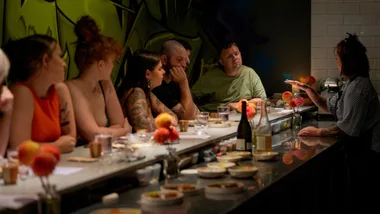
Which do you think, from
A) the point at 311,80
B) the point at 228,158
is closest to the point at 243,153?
the point at 228,158

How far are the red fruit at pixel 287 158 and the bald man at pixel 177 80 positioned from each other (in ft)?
5.41

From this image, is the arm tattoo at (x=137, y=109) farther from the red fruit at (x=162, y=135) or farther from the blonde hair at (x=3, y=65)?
the blonde hair at (x=3, y=65)

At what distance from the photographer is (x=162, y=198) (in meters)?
2.89

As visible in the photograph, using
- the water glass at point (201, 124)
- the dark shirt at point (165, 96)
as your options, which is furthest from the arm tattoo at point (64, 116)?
the dark shirt at point (165, 96)

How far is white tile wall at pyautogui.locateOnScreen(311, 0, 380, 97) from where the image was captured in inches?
325

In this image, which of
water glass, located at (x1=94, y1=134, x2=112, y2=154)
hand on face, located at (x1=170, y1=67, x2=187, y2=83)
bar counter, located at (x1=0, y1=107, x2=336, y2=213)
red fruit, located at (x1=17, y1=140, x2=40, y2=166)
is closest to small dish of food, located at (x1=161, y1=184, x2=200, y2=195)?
bar counter, located at (x1=0, y1=107, x2=336, y2=213)

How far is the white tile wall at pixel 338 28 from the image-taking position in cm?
826

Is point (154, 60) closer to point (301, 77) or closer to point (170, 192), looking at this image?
point (170, 192)

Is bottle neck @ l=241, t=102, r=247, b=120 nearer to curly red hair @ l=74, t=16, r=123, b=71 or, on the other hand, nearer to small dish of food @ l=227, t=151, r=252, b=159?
small dish of food @ l=227, t=151, r=252, b=159

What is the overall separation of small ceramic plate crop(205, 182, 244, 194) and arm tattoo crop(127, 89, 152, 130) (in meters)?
1.71

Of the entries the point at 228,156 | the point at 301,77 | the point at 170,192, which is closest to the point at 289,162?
the point at 228,156

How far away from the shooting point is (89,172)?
3115 mm

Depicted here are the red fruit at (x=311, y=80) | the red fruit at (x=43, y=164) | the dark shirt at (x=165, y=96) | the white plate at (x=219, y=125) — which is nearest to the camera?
the red fruit at (x=43, y=164)

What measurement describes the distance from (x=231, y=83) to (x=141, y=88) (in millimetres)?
2801
